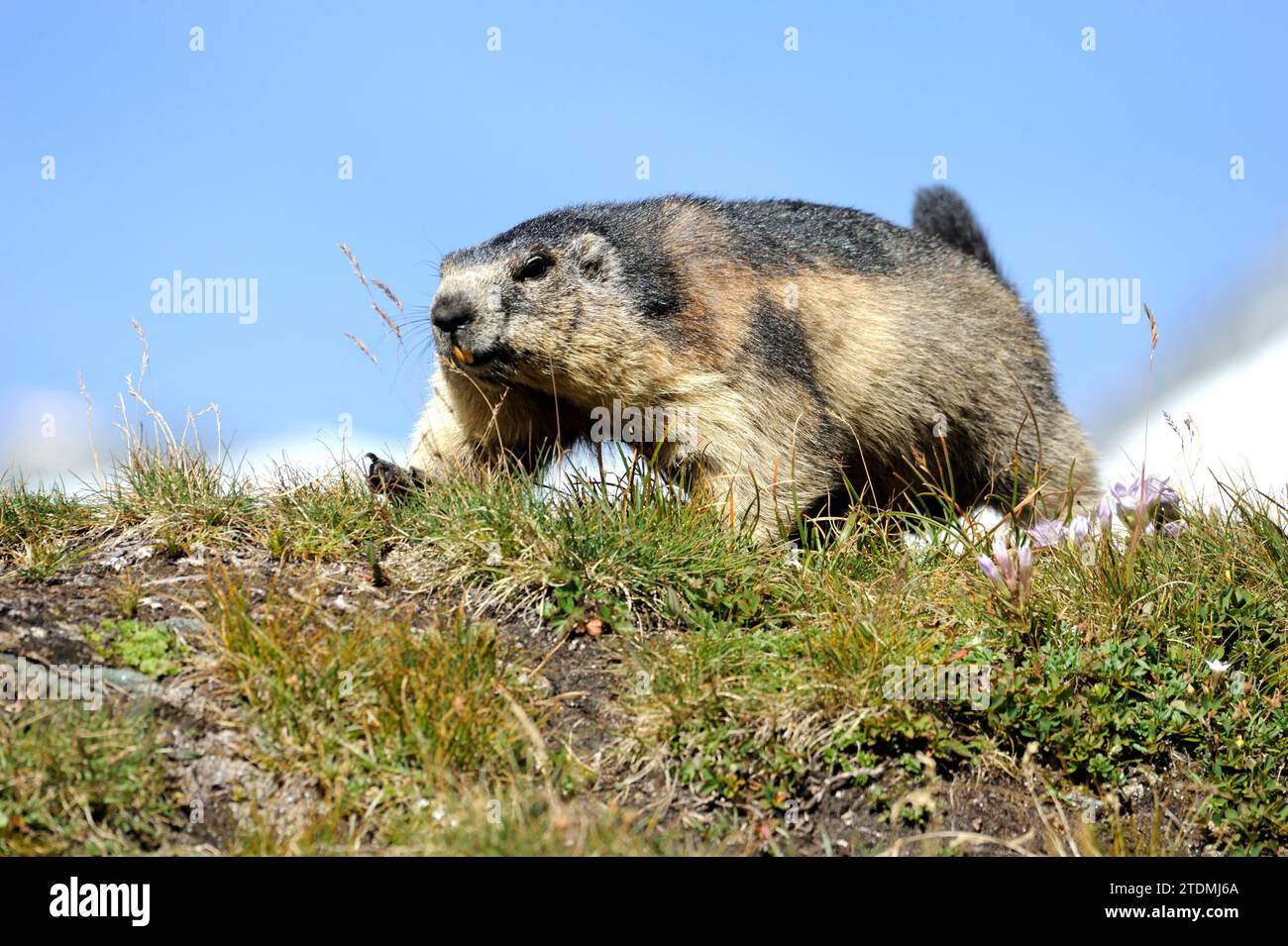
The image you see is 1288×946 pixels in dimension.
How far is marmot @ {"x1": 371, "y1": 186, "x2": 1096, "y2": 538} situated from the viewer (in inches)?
276

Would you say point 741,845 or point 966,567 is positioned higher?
point 966,567

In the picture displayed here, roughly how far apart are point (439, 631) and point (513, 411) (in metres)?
3.07

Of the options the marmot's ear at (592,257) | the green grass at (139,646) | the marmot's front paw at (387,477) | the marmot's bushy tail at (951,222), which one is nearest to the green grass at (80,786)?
the green grass at (139,646)

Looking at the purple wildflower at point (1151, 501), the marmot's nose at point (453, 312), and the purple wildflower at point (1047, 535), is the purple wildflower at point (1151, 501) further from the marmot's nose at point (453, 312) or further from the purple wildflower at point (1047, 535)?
the marmot's nose at point (453, 312)

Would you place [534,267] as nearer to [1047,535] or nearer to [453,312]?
[453,312]

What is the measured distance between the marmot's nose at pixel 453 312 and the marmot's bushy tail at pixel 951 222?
4.78 metres

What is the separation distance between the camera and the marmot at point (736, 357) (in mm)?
7012

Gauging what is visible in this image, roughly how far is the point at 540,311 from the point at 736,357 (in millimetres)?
1273

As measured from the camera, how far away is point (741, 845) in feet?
14.3

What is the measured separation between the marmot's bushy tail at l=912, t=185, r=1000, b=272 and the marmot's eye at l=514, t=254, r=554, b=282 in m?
4.24

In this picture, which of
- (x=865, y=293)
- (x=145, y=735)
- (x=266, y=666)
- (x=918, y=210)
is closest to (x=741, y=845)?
(x=266, y=666)

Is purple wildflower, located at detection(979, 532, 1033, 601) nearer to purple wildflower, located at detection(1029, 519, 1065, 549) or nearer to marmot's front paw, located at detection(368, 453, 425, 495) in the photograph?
purple wildflower, located at detection(1029, 519, 1065, 549)

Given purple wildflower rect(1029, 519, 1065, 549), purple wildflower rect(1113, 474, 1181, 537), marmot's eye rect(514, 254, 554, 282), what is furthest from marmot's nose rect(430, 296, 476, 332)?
purple wildflower rect(1113, 474, 1181, 537)
